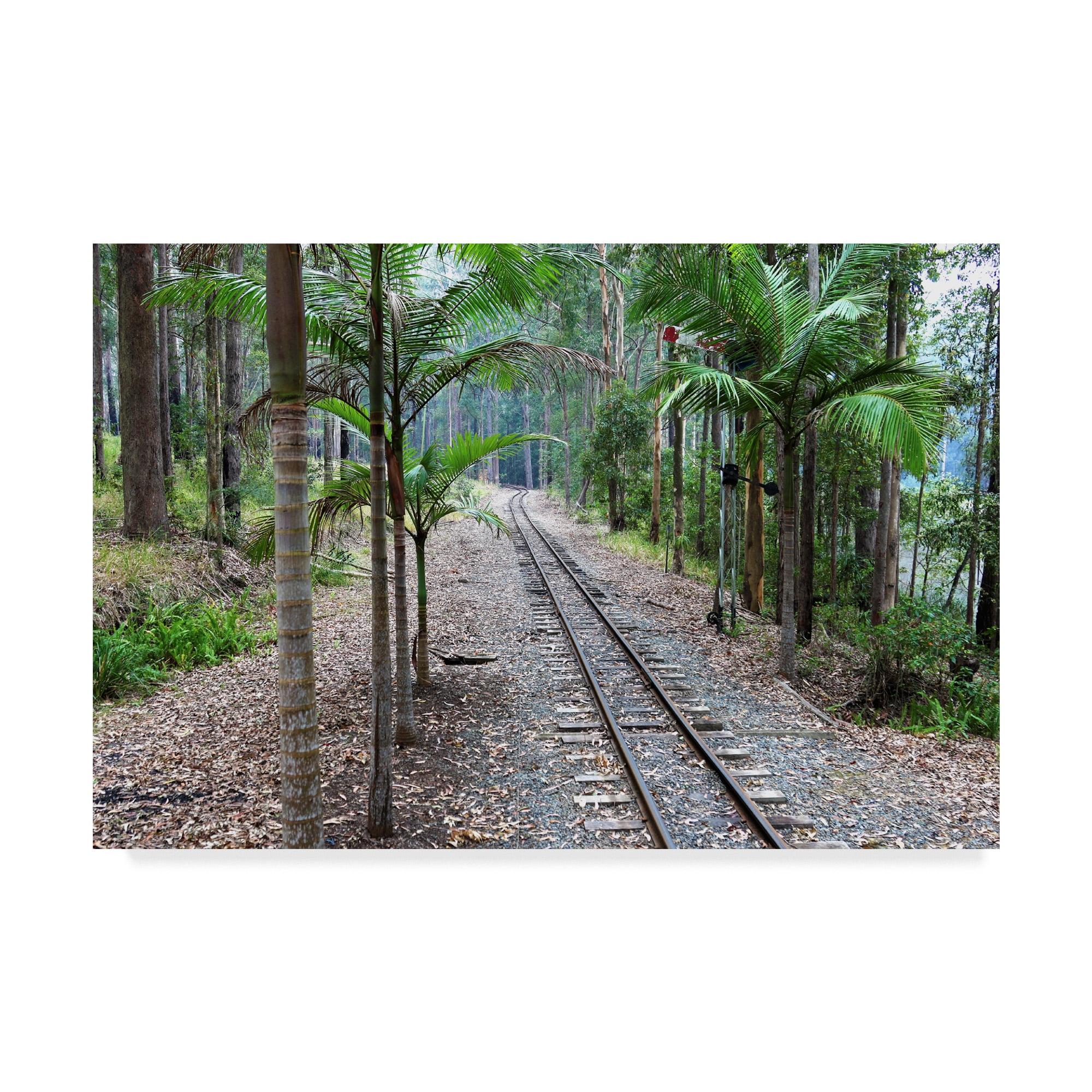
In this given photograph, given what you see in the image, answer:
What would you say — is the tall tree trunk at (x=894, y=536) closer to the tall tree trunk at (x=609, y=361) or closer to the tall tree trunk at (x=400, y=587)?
the tall tree trunk at (x=400, y=587)

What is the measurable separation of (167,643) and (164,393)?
458 centimetres

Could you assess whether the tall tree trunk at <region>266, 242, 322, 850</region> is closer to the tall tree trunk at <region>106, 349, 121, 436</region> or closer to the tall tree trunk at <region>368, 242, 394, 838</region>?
the tall tree trunk at <region>368, 242, 394, 838</region>

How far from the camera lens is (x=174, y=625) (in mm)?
5117

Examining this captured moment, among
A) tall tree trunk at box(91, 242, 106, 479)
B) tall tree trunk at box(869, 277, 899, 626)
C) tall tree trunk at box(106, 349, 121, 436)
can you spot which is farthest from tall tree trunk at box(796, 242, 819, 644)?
tall tree trunk at box(106, 349, 121, 436)

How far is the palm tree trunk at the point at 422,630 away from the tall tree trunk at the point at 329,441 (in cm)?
79

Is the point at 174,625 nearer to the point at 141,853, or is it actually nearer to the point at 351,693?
the point at 351,693

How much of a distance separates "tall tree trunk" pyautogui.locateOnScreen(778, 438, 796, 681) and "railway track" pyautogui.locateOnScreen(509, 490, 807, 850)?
2.83 ft

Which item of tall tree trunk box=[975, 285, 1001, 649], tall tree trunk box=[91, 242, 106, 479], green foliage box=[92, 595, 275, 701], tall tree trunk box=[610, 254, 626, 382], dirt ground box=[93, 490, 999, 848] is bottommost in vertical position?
dirt ground box=[93, 490, 999, 848]

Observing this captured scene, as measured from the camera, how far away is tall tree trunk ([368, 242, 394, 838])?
320 cm

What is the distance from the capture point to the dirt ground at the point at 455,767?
355 cm

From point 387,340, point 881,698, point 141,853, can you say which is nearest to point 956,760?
point 881,698

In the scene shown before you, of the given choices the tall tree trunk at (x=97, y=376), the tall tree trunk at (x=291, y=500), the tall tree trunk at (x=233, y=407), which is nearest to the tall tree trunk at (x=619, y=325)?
the tall tree trunk at (x=233, y=407)

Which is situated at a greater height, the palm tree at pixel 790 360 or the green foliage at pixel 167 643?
the palm tree at pixel 790 360
